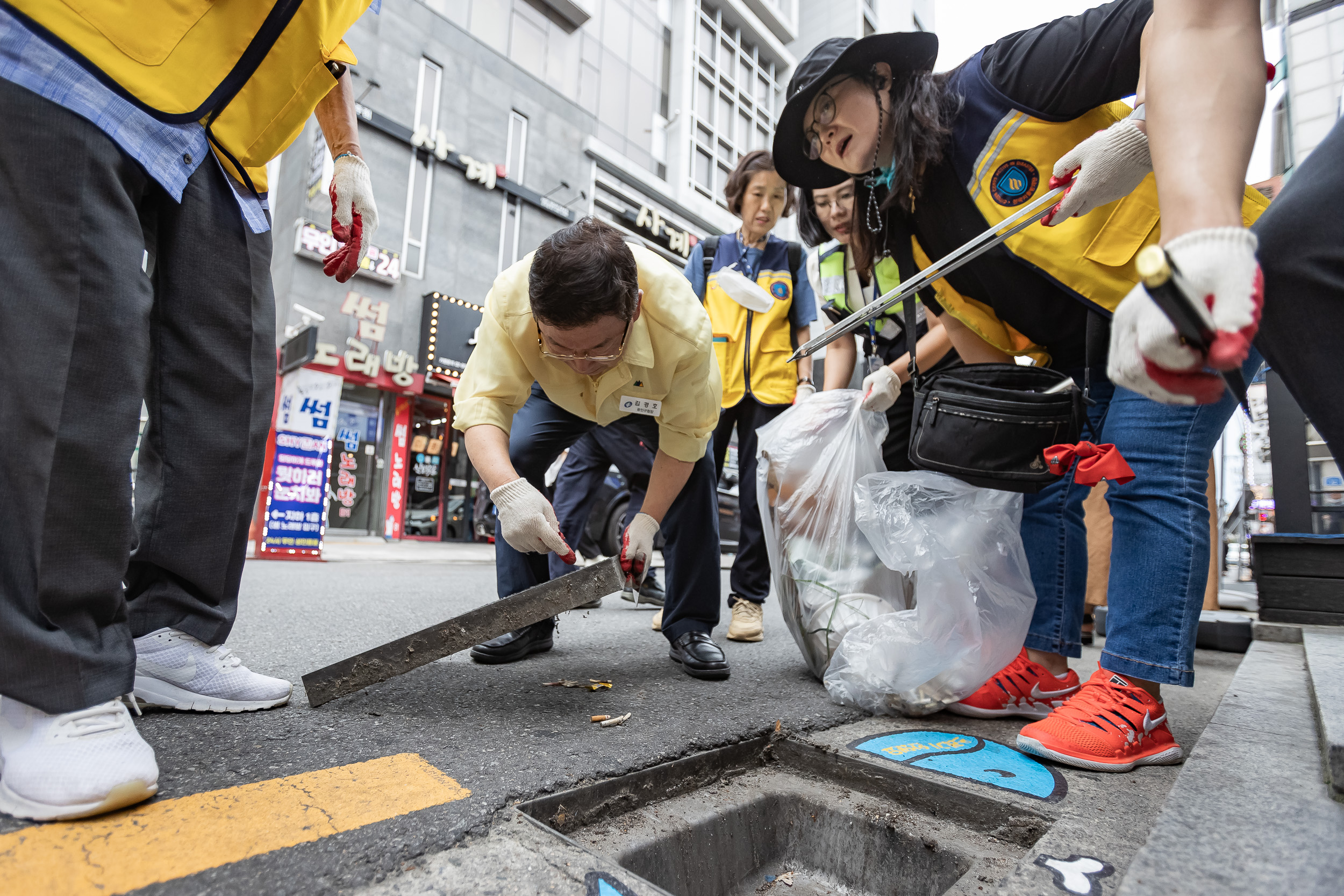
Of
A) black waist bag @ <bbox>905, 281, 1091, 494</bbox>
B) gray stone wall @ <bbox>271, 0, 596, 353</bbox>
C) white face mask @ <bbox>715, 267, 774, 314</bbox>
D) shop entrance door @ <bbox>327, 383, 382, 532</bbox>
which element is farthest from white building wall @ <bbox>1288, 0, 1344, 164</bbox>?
shop entrance door @ <bbox>327, 383, 382, 532</bbox>

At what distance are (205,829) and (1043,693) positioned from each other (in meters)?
1.71

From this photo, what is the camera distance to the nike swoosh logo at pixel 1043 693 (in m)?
1.66

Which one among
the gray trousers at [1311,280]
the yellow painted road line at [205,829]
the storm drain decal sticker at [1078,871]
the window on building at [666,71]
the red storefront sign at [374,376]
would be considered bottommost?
the yellow painted road line at [205,829]

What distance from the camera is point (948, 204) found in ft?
5.05

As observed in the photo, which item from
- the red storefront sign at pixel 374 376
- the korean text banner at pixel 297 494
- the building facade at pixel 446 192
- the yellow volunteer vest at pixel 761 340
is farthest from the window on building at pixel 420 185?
the yellow volunteer vest at pixel 761 340

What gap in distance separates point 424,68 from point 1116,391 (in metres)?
11.7

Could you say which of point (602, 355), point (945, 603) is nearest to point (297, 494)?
point (602, 355)

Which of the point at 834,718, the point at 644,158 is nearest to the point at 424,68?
the point at 644,158

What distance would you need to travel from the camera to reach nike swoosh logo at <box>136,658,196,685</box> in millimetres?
1211

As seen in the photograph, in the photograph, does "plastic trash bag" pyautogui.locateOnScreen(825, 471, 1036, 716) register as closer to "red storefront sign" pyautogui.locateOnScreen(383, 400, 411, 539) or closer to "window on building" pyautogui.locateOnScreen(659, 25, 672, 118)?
"red storefront sign" pyautogui.locateOnScreen(383, 400, 411, 539)

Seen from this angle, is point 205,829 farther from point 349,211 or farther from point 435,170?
point 435,170

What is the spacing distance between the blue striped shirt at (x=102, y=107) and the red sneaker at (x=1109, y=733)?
176 centimetres

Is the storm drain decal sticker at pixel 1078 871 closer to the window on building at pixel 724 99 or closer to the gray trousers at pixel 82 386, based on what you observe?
the gray trousers at pixel 82 386

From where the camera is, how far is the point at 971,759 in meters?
1.26
